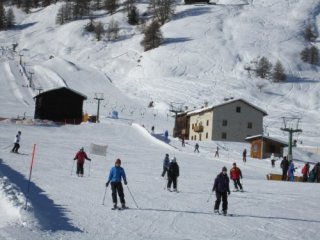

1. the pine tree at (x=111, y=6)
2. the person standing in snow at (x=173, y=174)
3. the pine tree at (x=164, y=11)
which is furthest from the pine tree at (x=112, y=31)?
the person standing in snow at (x=173, y=174)

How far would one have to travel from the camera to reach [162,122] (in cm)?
6656

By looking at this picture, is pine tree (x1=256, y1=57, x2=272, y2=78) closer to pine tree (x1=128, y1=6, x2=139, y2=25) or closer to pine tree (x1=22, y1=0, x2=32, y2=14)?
pine tree (x1=128, y1=6, x2=139, y2=25)

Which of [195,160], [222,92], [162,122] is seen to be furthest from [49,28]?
[195,160]

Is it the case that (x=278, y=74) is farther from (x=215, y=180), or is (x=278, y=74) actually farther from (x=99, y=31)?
(x=215, y=180)

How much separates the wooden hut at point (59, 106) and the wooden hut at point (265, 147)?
18.4m

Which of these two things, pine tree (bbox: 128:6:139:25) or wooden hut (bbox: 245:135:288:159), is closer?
wooden hut (bbox: 245:135:288:159)

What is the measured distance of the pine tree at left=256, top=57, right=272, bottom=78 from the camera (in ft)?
320

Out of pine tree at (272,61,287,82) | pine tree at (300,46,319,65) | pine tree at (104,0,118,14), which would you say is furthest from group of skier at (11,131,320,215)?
pine tree at (104,0,118,14)

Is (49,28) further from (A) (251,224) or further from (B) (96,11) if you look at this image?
(A) (251,224)

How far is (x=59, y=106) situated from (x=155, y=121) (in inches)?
559

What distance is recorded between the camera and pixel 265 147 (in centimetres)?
4828

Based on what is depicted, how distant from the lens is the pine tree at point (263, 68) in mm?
97688

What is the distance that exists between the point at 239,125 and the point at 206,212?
46593 millimetres

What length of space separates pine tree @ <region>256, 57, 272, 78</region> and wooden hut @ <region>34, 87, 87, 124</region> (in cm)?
4890
